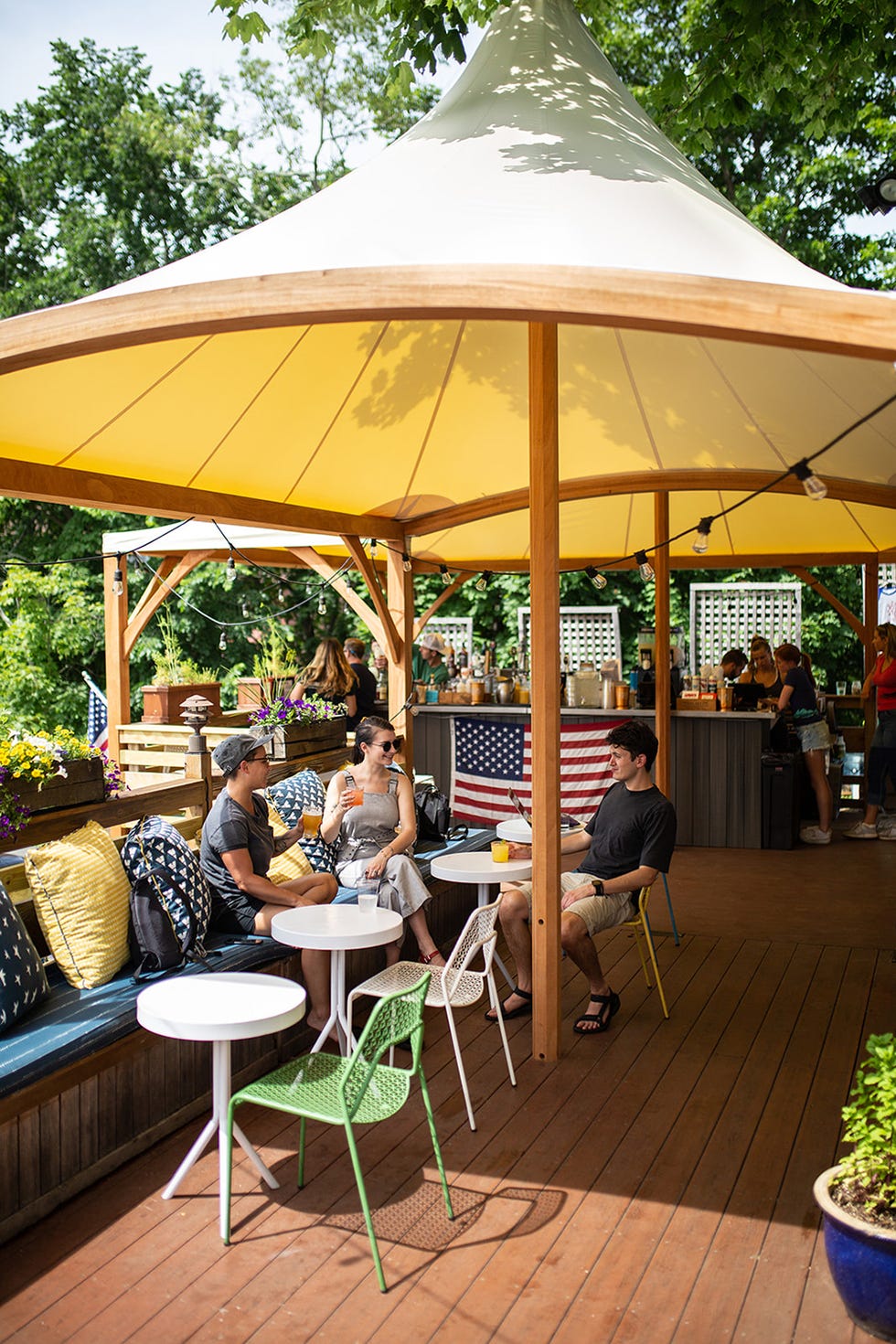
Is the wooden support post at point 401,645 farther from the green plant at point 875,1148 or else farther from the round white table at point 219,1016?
the green plant at point 875,1148

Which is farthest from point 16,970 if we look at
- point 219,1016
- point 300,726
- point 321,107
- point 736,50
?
point 321,107

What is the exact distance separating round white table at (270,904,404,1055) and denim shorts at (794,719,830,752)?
6.18 metres

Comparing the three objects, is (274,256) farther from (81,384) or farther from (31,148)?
(31,148)

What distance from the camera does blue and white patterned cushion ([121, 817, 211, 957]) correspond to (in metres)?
4.45

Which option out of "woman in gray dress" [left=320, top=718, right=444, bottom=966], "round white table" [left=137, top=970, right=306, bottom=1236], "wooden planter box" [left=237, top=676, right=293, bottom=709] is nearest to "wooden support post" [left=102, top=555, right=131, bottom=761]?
"wooden planter box" [left=237, top=676, right=293, bottom=709]

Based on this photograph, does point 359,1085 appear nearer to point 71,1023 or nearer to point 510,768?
point 71,1023

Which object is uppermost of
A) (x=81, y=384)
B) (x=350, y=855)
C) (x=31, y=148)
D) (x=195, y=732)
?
(x=31, y=148)

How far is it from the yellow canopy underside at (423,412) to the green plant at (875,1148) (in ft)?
9.46

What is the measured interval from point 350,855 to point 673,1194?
2.43 metres

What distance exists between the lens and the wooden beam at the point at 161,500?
5.27 metres

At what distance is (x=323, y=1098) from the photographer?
3303 millimetres

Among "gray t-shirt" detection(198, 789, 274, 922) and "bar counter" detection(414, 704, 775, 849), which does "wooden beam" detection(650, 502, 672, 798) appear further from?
"gray t-shirt" detection(198, 789, 274, 922)

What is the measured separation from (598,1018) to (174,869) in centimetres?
197

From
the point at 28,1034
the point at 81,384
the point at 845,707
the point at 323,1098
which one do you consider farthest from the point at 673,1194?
the point at 845,707
